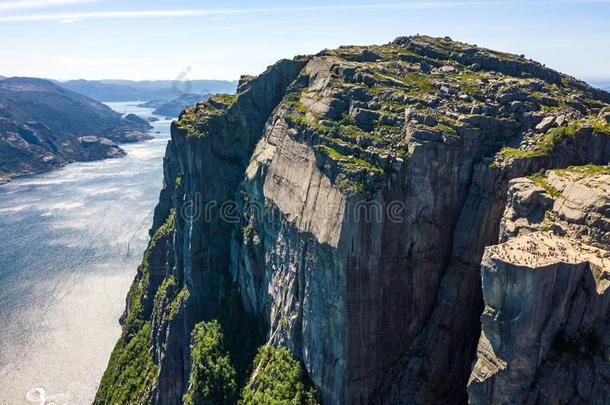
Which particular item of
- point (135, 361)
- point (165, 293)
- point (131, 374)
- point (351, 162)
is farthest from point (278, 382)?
point (135, 361)

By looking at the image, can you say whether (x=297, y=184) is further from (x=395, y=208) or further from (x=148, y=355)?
(x=148, y=355)

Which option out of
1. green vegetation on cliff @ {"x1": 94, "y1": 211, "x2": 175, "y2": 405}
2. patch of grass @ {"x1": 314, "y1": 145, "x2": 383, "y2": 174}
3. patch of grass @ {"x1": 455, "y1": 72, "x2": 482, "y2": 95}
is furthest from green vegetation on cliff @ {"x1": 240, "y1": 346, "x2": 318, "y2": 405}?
patch of grass @ {"x1": 455, "y1": 72, "x2": 482, "y2": 95}

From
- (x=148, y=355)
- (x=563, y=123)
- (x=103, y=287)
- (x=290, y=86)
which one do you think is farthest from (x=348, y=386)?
(x=103, y=287)

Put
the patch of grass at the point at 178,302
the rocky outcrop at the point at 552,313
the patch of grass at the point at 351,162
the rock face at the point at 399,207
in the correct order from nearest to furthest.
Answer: the rocky outcrop at the point at 552,313 → the rock face at the point at 399,207 → the patch of grass at the point at 351,162 → the patch of grass at the point at 178,302

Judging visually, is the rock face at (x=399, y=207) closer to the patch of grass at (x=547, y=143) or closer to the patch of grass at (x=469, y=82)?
the patch of grass at (x=547, y=143)

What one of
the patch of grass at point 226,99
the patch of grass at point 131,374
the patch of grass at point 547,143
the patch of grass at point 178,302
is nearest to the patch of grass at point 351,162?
the patch of grass at point 547,143

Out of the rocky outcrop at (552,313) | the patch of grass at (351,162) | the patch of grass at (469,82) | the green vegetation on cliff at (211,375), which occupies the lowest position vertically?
the green vegetation on cliff at (211,375)

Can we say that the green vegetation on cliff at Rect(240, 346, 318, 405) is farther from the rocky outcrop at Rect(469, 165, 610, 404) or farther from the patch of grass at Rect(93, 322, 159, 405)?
the patch of grass at Rect(93, 322, 159, 405)
